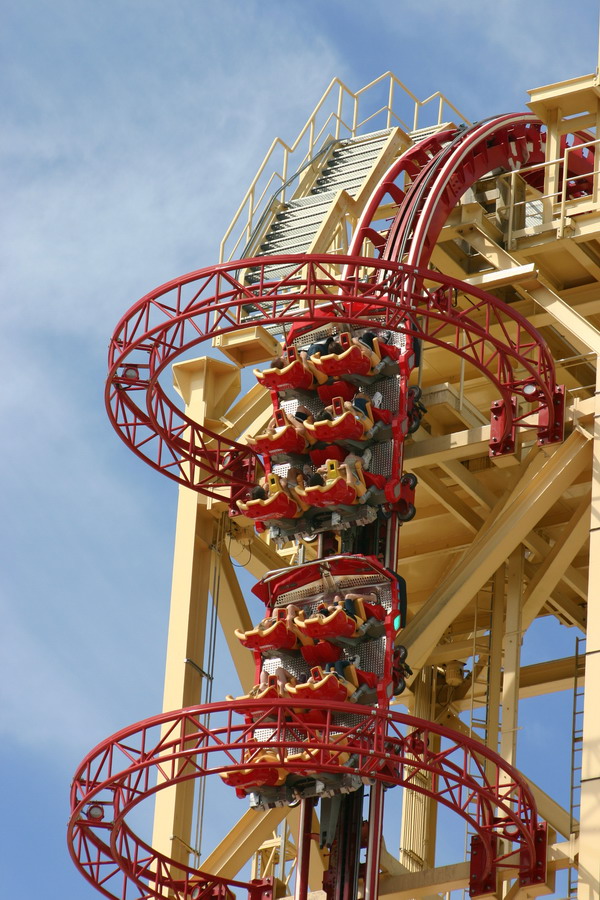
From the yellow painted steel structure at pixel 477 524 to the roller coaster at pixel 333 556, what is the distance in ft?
2.19

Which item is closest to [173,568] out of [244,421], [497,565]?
[244,421]

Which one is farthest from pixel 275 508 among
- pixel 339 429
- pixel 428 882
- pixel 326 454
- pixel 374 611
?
pixel 428 882

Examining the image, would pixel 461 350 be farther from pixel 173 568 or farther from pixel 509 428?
pixel 173 568

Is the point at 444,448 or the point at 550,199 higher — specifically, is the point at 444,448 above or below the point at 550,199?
below

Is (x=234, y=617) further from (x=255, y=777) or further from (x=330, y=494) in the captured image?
(x=255, y=777)

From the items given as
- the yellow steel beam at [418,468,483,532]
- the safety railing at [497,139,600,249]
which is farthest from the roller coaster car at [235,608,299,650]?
the safety railing at [497,139,600,249]

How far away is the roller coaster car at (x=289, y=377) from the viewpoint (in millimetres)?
39594

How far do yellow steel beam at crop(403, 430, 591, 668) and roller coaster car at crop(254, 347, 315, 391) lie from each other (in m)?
3.71

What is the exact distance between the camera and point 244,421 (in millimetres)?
43219

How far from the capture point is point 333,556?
38562 millimetres

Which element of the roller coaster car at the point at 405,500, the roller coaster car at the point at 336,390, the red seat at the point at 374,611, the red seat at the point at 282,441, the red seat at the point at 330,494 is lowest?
the red seat at the point at 374,611

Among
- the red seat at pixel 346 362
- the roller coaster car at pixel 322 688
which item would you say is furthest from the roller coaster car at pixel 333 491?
the roller coaster car at pixel 322 688

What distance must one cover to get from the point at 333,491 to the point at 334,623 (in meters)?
2.22

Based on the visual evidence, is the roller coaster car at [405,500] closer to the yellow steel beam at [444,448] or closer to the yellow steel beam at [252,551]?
the yellow steel beam at [444,448]
